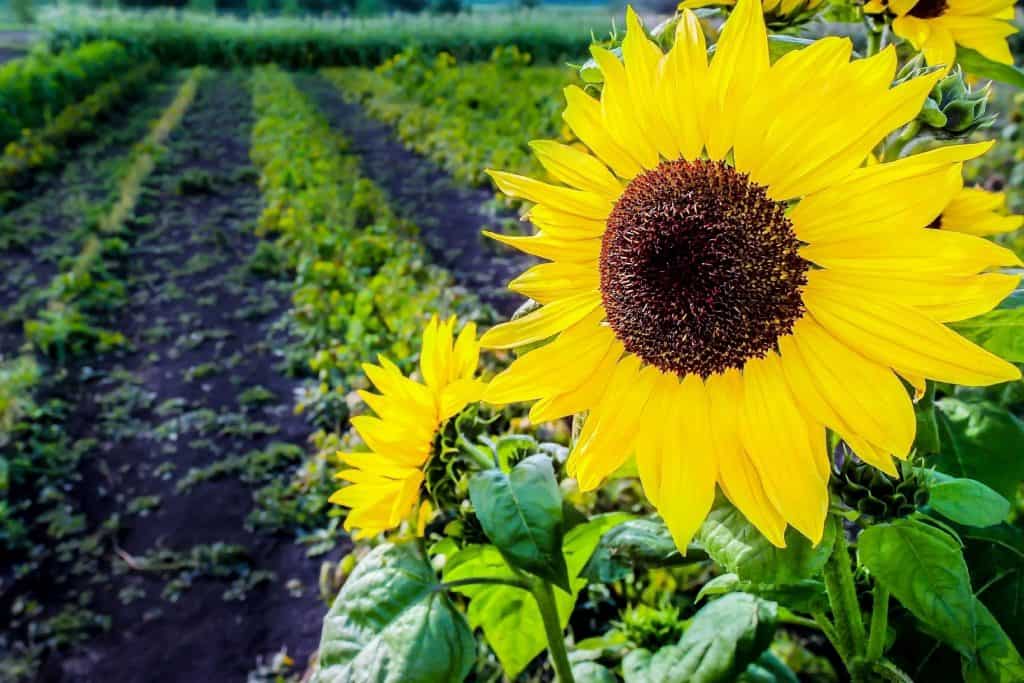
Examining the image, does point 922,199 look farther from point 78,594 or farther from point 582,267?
point 78,594

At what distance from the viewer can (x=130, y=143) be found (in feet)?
33.6

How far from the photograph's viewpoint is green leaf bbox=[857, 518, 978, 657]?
0.76 m

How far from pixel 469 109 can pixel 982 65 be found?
8290mm

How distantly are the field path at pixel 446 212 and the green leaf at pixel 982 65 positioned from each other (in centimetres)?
311

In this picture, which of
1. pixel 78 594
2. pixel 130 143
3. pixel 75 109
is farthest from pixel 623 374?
pixel 75 109

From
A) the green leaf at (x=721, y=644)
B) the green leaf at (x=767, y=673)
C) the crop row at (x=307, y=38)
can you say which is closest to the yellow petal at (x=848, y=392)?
the green leaf at (x=721, y=644)

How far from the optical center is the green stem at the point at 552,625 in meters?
1.02

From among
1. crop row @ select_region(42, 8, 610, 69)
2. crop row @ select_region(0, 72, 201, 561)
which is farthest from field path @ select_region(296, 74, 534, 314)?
crop row @ select_region(42, 8, 610, 69)

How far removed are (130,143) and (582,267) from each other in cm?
1074

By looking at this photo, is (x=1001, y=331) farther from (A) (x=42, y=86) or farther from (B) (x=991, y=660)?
(A) (x=42, y=86)

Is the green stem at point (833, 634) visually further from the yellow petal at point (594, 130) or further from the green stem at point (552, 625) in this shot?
the yellow petal at point (594, 130)

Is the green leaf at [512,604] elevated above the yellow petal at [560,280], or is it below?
below

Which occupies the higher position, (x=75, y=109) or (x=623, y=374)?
(x=623, y=374)

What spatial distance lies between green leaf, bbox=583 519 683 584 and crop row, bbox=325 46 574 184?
402cm
